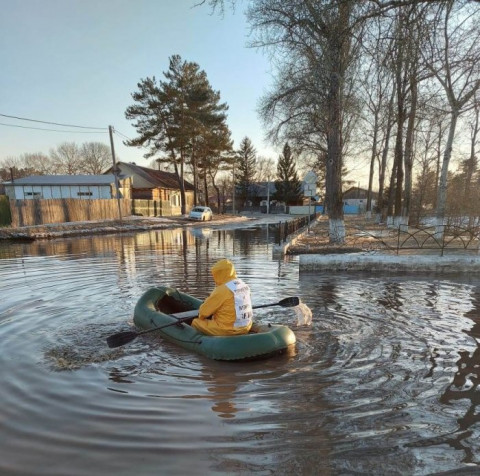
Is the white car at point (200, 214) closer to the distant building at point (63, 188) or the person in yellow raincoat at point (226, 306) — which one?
the distant building at point (63, 188)

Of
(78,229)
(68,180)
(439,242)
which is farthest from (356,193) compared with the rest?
(439,242)

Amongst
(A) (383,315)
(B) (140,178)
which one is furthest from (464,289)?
(B) (140,178)

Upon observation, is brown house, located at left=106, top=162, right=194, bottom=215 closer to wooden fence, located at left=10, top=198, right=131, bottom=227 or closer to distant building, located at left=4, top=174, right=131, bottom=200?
distant building, located at left=4, top=174, right=131, bottom=200

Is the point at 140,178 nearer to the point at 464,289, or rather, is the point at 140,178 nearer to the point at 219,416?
the point at 464,289

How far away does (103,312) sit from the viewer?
23.5 feet

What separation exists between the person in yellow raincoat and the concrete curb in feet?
20.3

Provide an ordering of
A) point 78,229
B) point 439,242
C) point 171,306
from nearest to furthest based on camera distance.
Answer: point 171,306 < point 439,242 < point 78,229

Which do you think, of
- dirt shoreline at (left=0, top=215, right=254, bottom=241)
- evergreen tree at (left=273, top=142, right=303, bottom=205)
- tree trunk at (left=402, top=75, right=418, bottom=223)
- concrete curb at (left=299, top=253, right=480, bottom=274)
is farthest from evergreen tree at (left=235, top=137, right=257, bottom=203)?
concrete curb at (left=299, top=253, right=480, bottom=274)

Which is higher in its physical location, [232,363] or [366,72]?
[366,72]

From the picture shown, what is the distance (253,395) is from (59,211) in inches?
1032

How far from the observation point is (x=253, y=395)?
4133 mm

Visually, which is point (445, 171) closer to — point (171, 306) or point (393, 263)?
point (393, 263)

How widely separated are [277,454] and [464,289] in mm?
7320

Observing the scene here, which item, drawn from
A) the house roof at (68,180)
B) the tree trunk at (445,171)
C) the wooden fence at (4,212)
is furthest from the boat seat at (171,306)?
the house roof at (68,180)
